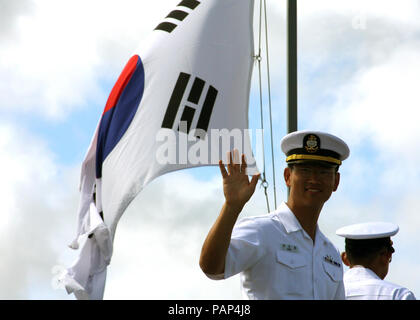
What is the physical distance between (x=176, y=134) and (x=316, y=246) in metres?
3.23

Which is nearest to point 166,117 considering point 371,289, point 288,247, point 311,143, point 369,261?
point 369,261

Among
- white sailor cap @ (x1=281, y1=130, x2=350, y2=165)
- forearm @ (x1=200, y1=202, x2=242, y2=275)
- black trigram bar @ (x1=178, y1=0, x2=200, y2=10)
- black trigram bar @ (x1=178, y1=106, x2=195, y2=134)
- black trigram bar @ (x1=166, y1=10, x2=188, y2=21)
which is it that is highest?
black trigram bar @ (x1=178, y1=0, x2=200, y2=10)

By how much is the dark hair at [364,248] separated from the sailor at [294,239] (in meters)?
1.32

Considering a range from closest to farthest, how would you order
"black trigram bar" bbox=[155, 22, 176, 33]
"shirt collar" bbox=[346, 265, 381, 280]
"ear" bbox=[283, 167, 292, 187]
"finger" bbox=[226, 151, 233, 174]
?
"finger" bbox=[226, 151, 233, 174] → "ear" bbox=[283, 167, 292, 187] → "shirt collar" bbox=[346, 265, 381, 280] → "black trigram bar" bbox=[155, 22, 176, 33]

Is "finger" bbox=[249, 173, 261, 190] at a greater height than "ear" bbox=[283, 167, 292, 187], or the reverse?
"ear" bbox=[283, 167, 292, 187]

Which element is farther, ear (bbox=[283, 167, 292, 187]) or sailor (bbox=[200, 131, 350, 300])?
ear (bbox=[283, 167, 292, 187])

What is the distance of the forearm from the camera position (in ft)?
12.1

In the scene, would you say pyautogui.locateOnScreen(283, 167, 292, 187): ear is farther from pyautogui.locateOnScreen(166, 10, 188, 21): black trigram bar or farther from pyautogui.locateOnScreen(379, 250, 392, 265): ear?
pyautogui.locateOnScreen(166, 10, 188, 21): black trigram bar

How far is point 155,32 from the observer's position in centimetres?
816

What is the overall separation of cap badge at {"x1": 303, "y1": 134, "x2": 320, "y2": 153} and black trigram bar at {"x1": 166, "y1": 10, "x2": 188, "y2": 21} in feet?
12.4

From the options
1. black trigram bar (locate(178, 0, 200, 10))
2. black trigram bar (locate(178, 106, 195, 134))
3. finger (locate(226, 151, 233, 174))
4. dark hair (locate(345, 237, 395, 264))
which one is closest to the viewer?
finger (locate(226, 151, 233, 174))

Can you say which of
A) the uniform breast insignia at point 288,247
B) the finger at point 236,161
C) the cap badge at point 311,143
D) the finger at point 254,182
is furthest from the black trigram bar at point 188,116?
the finger at point 254,182

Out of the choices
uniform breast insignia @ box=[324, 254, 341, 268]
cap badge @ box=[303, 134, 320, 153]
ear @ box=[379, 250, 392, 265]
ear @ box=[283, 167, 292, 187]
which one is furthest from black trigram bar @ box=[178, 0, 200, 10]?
uniform breast insignia @ box=[324, 254, 341, 268]

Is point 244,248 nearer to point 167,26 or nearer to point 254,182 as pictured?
point 254,182
